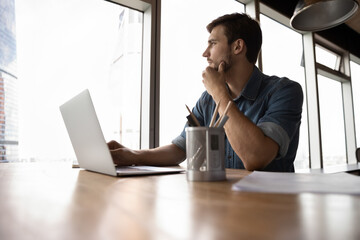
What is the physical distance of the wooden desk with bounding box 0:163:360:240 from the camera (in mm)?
287

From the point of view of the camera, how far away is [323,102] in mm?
4480

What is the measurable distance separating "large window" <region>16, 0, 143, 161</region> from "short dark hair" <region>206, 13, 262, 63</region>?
96cm

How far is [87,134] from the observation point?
0.87 meters

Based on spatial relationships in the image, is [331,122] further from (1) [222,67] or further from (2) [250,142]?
(2) [250,142]

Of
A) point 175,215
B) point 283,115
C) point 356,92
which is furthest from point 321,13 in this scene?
point 356,92

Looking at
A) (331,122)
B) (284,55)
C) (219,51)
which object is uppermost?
(284,55)

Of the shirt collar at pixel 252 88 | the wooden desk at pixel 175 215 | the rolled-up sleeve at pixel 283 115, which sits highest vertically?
the shirt collar at pixel 252 88

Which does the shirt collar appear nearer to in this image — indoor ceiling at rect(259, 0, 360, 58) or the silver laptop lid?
the silver laptop lid

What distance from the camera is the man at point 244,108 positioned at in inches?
43.3

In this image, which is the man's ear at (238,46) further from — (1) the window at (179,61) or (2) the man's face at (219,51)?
(1) the window at (179,61)

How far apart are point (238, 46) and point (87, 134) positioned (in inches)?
45.8

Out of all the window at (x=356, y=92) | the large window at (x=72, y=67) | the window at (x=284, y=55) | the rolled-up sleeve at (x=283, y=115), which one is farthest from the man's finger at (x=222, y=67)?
the window at (x=356, y=92)

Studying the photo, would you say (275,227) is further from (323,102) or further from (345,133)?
(345,133)

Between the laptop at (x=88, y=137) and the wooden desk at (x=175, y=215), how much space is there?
0.24m
